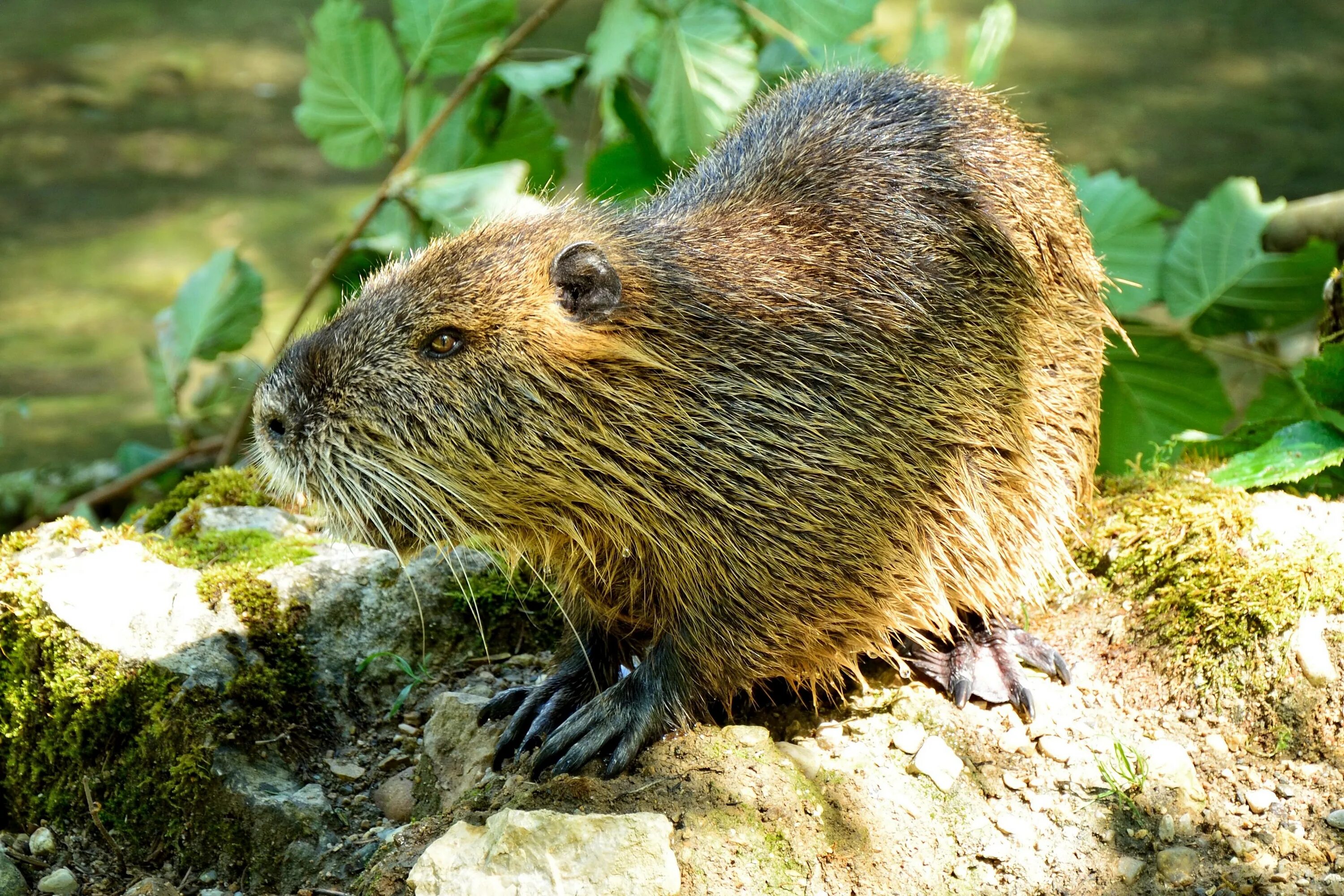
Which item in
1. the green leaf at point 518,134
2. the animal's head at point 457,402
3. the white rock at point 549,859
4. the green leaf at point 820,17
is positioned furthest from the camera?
the green leaf at point 518,134

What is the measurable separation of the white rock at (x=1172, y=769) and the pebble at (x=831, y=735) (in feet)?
2.05

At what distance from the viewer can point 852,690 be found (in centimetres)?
291

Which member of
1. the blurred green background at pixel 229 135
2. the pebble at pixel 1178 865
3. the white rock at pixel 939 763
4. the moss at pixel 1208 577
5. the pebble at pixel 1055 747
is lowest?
the blurred green background at pixel 229 135

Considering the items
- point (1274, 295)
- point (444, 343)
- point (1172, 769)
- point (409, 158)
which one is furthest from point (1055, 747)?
point (409, 158)

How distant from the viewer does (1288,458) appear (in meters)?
3.23

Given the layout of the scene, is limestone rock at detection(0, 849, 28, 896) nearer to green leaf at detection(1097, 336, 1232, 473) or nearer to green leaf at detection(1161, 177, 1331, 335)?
green leaf at detection(1097, 336, 1232, 473)

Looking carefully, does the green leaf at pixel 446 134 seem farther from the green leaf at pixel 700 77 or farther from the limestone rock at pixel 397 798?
the limestone rock at pixel 397 798

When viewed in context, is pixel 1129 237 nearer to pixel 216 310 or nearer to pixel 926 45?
pixel 926 45

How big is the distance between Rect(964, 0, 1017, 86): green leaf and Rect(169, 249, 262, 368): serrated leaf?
8.95 feet

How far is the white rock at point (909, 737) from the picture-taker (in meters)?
2.67

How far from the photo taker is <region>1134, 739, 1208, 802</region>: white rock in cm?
254

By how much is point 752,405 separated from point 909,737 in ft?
2.64

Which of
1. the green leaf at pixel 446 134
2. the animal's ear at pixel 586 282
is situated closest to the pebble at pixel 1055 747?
the animal's ear at pixel 586 282

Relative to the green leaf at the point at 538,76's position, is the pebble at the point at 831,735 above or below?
below
